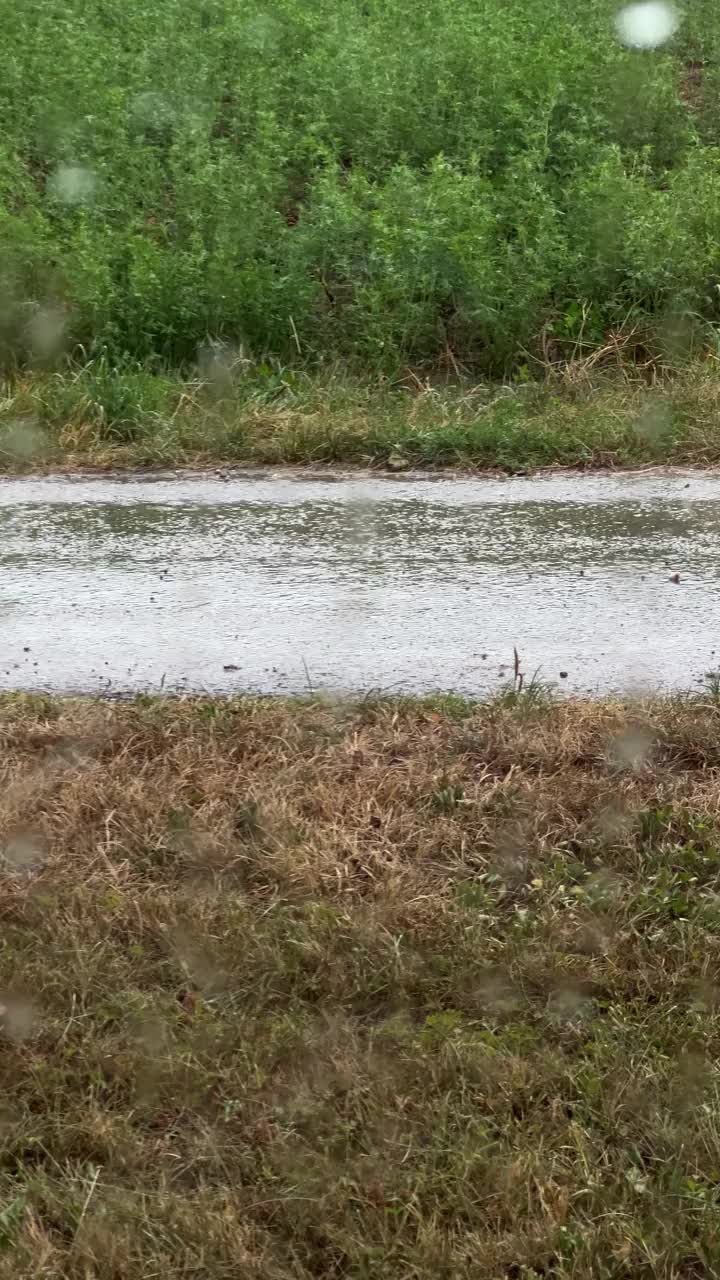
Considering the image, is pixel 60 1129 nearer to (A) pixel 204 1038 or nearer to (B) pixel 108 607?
(A) pixel 204 1038

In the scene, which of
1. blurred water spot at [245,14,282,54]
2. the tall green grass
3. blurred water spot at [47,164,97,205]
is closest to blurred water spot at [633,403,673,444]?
the tall green grass

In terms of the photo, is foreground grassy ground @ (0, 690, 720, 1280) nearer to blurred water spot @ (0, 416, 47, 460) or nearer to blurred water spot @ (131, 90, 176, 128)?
blurred water spot @ (0, 416, 47, 460)

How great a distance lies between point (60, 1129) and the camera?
250 cm

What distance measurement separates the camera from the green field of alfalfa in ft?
20.7

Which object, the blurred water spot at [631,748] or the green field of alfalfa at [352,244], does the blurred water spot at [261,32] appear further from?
the blurred water spot at [631,748]

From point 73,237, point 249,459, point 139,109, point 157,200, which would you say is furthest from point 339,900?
point 139,109

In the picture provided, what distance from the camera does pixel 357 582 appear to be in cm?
483

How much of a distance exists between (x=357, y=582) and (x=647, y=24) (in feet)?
27.9

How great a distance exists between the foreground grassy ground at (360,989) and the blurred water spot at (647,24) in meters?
8.63

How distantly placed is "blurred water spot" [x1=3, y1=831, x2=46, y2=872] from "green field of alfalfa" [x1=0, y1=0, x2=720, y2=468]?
2.97 m

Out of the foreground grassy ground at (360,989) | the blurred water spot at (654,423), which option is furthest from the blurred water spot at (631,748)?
the blurred water spot at (654,423)

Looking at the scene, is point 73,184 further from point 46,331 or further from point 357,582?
point 357,582

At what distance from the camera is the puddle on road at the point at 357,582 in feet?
13.9

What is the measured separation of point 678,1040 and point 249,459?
12.9ft
